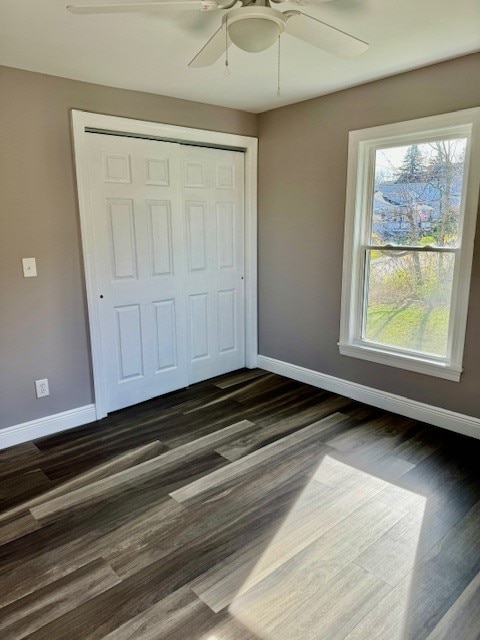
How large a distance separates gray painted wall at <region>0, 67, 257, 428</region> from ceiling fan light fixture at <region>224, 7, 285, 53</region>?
1744 mm

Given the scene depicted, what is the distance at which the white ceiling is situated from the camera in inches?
78.7

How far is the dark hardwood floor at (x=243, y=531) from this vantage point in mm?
1658

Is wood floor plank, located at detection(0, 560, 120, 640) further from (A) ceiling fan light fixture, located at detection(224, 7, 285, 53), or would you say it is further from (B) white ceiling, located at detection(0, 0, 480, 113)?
(B) white ceiling, located at detection(0, 0, 480, 113)

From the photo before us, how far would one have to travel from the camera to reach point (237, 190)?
3984mm

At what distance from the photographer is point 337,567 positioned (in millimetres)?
1890

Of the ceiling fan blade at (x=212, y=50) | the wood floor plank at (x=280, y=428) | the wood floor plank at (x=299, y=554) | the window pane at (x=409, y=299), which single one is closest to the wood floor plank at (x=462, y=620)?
the wood floor plank at (x=299, y=554)

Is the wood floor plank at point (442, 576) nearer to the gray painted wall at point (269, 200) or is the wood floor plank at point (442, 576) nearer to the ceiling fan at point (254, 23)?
the gray painted wall at point (269, 200)

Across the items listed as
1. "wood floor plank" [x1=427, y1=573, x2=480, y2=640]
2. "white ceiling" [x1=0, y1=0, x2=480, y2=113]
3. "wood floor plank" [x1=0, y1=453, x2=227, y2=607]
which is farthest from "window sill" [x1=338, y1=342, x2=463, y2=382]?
"white ceiling" [x1=0, y1=0, x2=480, y2=113]

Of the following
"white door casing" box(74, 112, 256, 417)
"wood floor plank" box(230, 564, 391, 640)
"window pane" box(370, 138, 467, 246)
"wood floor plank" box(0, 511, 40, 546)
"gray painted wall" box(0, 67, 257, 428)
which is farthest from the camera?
"white door casing" box(74, 112, 256, 417)

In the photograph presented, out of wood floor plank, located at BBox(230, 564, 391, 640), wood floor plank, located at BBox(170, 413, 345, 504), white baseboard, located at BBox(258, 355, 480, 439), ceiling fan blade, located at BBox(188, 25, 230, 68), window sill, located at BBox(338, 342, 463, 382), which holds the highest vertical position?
ceiling fan blade, located at BBox(188, 25, 230, 68)

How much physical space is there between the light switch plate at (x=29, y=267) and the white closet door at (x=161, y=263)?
16.9 inches

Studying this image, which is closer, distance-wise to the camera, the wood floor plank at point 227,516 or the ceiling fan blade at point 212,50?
the ceiling fan blade at point 212,50

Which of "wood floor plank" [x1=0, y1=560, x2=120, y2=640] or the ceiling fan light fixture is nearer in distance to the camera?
the ceiling fan light fixture

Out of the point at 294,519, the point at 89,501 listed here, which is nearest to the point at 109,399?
the point at 89,501
